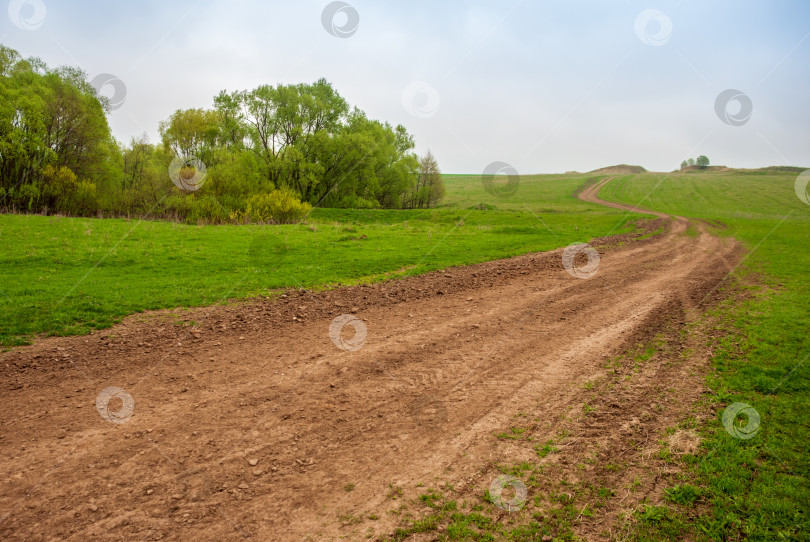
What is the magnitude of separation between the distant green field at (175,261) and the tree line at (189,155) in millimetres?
12324

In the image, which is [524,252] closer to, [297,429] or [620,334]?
[620,334]

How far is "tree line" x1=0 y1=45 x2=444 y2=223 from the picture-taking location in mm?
33188

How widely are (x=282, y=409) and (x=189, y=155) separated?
151 ft

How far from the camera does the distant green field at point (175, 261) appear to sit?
9.99m

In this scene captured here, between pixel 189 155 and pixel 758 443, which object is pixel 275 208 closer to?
pixel 189 155

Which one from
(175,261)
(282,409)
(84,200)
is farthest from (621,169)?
(282,409)

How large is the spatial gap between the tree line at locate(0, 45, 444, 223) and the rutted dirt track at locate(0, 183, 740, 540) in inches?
1058

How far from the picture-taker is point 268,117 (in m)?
47.1

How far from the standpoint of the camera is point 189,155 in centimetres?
4312

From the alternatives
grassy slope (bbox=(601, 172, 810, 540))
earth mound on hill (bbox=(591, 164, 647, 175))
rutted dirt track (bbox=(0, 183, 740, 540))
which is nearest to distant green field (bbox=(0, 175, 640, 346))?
rutted dirt track (bbox=(0, 183, 740, 540))

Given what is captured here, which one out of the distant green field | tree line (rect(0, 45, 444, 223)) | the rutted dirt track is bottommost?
the rutted dirt track

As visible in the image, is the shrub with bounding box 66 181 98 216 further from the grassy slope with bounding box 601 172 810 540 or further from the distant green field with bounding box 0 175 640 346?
the grassy slope with bounding box 601 172 810 540

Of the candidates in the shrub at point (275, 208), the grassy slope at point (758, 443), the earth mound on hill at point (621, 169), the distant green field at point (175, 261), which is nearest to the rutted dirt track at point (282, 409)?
the grassy slope at point (758, 443)

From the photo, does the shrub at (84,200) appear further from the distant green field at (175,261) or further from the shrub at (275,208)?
the distant green field at (175,261)
